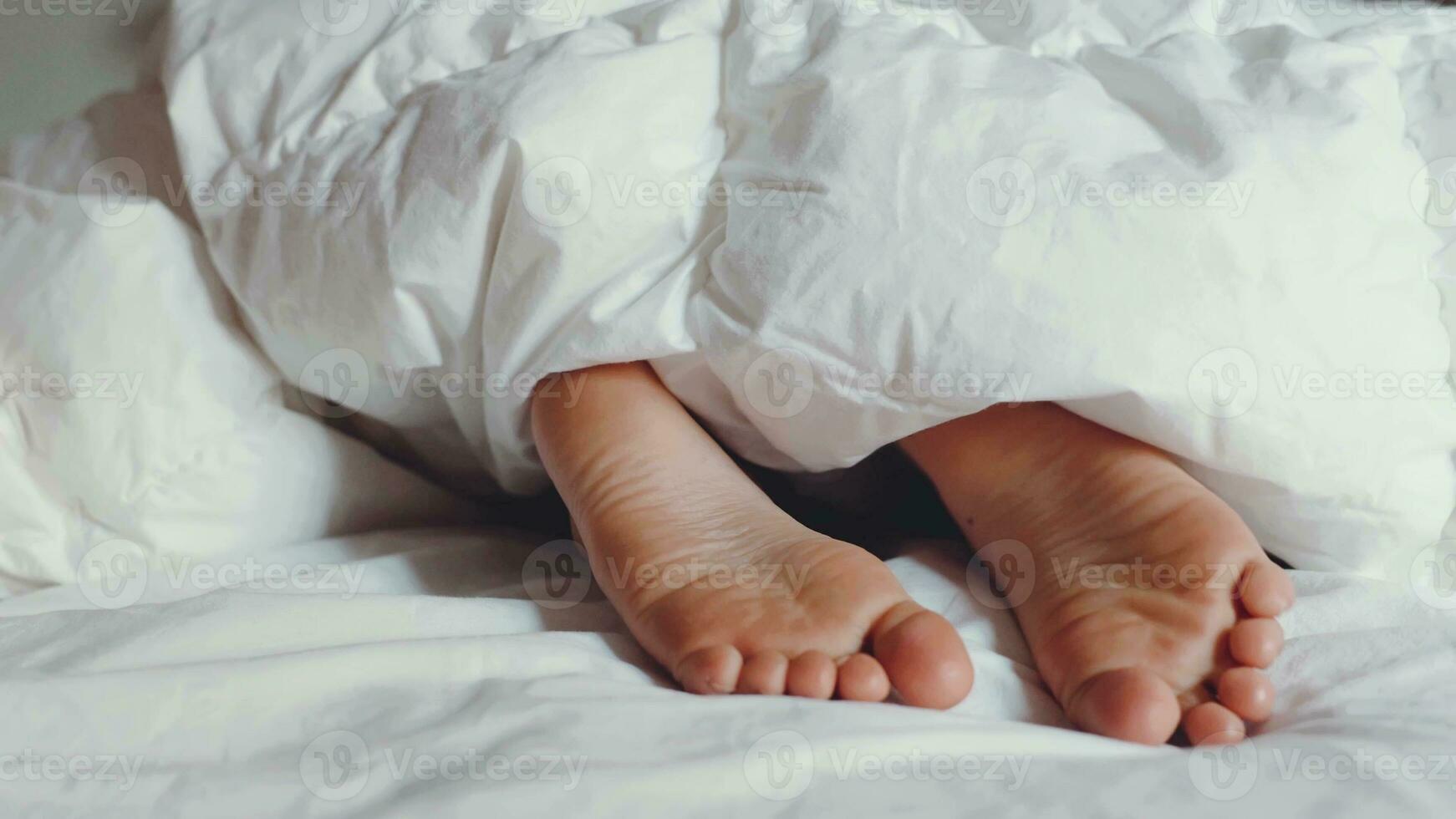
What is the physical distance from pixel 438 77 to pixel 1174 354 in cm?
53

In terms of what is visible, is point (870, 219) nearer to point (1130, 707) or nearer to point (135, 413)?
point (1130, 707)

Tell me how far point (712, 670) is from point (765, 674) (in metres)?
0.03

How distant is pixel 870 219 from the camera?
0.64 m

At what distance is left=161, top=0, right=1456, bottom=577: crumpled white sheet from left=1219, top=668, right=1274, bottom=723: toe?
0.48 ft

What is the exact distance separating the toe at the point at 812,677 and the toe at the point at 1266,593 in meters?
0.21

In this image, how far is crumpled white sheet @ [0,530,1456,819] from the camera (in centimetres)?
42

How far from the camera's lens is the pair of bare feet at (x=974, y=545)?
20.8 inches

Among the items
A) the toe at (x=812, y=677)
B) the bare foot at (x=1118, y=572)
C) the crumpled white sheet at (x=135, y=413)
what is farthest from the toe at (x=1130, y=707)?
the crumpled white sheet at (x=135, y=413)

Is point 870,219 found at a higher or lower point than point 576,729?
higher

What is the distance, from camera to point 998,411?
69 cm

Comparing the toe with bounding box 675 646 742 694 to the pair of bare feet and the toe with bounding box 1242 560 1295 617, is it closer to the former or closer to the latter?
the pair of bare feet

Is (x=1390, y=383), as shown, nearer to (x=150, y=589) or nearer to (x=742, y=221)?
(x=742, y=221)

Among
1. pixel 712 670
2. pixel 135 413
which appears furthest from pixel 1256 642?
pixel 135 413

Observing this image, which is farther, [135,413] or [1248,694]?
[135,413]
